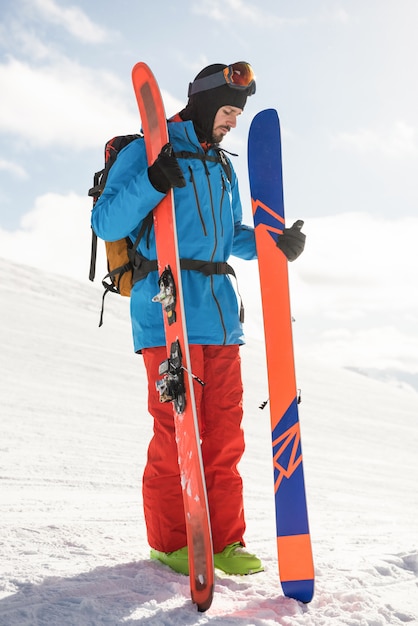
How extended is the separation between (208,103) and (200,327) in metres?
1.06

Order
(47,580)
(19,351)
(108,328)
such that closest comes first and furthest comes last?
1. (47,580)
2. (19,351)
3. (108,328)

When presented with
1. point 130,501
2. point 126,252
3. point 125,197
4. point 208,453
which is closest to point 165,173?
point 125,197

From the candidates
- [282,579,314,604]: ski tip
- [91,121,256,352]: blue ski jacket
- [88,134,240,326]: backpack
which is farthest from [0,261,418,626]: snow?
[88,134,240,326]: backpack

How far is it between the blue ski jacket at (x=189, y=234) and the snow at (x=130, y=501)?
3.34 feet

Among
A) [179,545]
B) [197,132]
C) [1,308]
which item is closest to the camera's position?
[179,545]

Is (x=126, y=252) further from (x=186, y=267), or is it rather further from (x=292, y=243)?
(x=292, y=243)

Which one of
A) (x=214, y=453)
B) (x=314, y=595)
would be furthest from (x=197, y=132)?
(x=314, y=595)

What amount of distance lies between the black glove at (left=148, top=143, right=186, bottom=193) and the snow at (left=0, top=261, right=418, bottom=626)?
5.16 ft

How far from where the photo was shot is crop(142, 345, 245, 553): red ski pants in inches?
106

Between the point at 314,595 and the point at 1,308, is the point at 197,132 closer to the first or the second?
the point at 314,595

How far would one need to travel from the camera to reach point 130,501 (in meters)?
4.66

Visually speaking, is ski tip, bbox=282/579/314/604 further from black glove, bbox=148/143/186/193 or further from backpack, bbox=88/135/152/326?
black glove, bbox=148/143/186/193

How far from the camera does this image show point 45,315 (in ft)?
59.6

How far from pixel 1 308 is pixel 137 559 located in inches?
618
